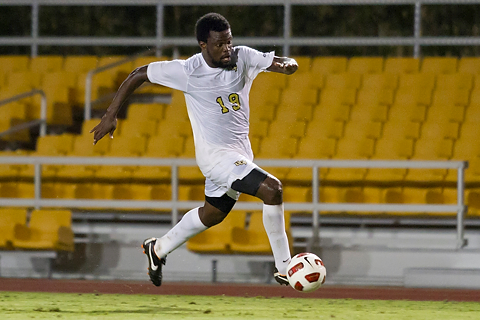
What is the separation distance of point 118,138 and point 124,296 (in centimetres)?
329

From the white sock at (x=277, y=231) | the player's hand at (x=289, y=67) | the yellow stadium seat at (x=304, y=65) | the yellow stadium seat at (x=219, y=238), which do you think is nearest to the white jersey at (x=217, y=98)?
the player's hand at (x=289, y=67)

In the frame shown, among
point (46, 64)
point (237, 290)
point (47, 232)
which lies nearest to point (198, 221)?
point (237, 290)

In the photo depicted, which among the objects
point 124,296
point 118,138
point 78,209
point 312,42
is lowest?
point 124,296

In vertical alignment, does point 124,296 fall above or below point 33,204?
below

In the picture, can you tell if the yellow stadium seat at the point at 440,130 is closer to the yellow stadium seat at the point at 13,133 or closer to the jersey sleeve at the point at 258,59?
the jersey sleeve at the point at 258,59

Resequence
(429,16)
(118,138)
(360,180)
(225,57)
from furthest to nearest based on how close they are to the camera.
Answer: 1. (429,16)
2. (118,138)
3. (360,180)
4. (225,57)

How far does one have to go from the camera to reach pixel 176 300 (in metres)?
6.78

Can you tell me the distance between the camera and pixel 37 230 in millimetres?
8625

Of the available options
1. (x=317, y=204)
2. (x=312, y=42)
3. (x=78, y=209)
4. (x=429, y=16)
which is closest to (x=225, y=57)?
(x=317, y=204)

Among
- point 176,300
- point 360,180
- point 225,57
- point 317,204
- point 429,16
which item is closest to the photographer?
point 225,57

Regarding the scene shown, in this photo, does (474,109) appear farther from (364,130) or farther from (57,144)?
(57,144)

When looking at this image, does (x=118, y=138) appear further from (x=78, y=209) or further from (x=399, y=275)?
(x=399, y=275)

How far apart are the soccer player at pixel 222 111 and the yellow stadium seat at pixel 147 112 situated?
4.85 m

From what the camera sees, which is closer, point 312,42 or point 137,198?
point 137,198
